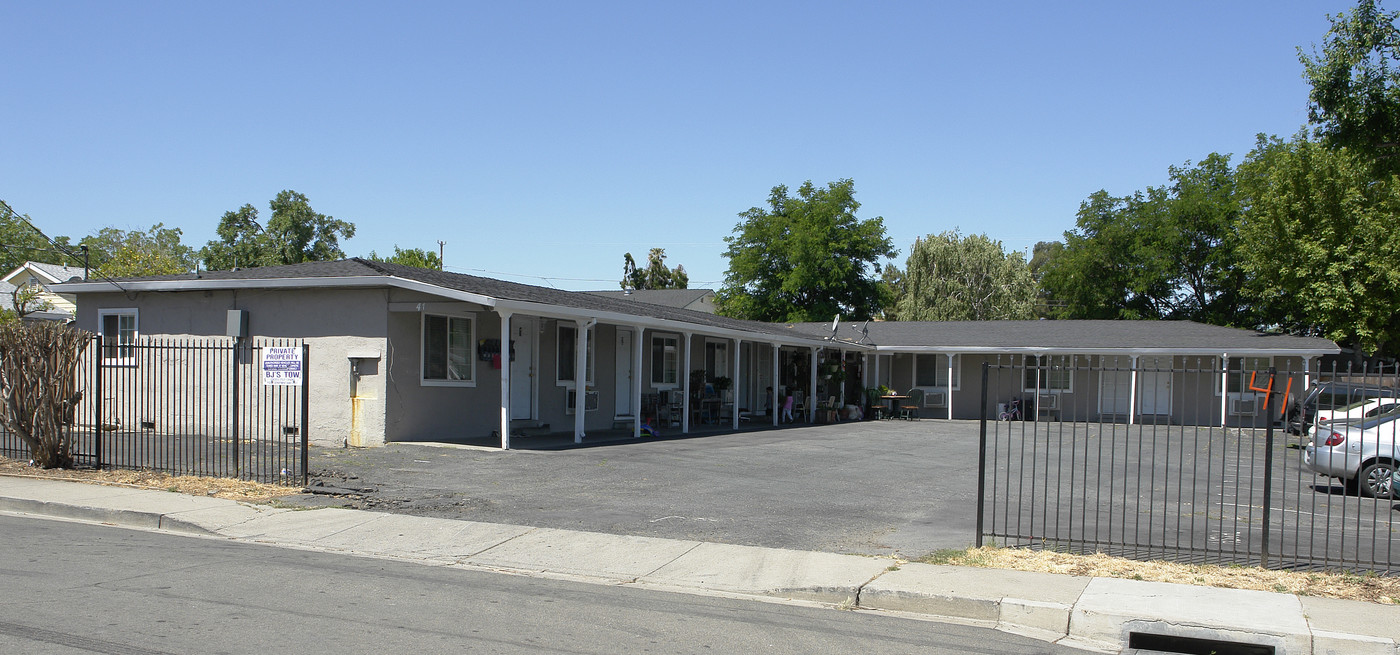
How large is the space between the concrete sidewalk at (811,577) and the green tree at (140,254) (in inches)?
1309

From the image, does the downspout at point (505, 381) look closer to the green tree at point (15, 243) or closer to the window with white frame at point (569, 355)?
the window with white frame at point (569, 355)

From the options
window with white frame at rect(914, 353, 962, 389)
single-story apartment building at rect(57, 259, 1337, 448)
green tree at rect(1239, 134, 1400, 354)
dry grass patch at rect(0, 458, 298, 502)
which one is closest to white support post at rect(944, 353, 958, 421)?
window with white frame at rect(914, 353, 962, 389)

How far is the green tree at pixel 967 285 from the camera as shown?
52188 millimetres

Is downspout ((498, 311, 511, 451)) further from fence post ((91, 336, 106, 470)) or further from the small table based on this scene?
the small table

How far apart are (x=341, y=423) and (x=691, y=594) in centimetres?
1080

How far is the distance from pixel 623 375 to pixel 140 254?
38.6 m

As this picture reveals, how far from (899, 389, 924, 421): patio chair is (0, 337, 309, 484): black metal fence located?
21118 millimetres

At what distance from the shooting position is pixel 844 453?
18922 millimetres

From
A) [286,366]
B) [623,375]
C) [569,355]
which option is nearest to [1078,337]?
[623,375]

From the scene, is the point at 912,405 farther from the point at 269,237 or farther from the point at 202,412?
the point at 269,237

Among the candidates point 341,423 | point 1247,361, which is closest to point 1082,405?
point 1247,361

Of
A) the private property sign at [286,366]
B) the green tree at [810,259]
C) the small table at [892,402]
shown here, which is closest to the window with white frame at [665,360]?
the small table at [892,402]

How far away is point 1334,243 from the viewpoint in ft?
98.2

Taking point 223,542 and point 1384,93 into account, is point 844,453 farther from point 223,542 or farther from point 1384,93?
point 223,542
